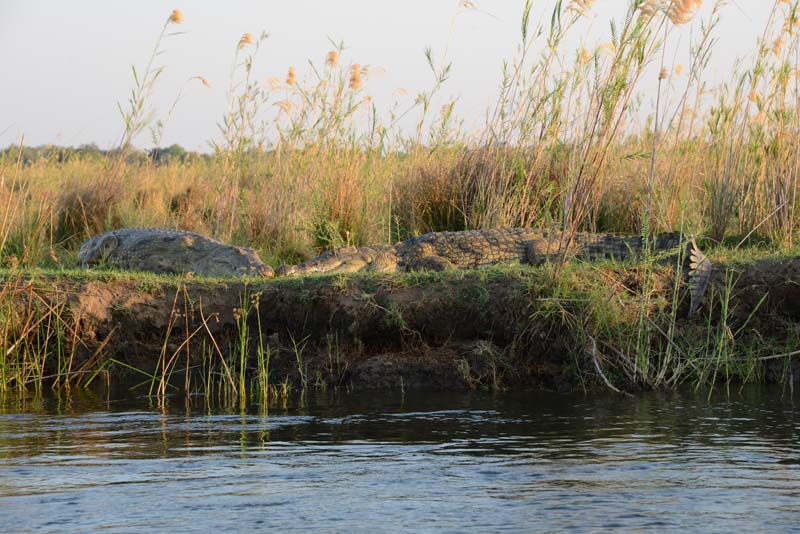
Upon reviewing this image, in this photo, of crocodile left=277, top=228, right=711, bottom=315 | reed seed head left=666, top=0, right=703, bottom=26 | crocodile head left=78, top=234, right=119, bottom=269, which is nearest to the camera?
reed seed head left=666, top=0, right=703, bottom=26

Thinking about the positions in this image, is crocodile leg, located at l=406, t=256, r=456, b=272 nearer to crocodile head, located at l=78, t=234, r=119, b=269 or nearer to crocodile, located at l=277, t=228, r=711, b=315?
crocodile, located at l=277, t=228, r=711, b=315

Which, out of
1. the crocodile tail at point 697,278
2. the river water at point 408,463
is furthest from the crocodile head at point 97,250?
the crocodile tail at point 697,278

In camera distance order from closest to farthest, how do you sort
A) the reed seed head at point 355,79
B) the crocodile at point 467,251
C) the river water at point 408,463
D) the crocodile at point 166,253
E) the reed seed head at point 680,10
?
the river water at point 408,463 → the reed seed head at point 680,10 → the crocodile at point 467,251 → the crocodile at point 166,253 → the reed seed head at point 355,79

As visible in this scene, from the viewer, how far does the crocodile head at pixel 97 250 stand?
28.2 ft

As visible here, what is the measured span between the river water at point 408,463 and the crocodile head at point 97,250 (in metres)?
3.09

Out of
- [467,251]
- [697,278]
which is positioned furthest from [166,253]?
[697,278]

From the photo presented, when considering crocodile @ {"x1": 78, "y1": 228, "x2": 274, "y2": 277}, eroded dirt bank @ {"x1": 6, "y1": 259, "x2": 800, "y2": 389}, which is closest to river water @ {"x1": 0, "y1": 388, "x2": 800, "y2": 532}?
eroded dirt bank @ {"x1": 6, "y1": 259, "x2": 800, "y2": 389}

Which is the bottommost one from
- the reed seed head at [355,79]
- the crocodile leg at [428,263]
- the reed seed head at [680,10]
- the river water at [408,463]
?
the river water at [408,463]

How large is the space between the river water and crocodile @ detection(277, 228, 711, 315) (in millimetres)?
2218

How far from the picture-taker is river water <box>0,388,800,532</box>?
3.21 metres

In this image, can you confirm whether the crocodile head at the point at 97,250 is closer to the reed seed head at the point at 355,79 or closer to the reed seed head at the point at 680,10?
the reed seed head at the point at 355,79

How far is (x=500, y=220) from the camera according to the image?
8.80 metres

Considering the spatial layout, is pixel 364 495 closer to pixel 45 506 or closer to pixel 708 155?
pixel 45 506

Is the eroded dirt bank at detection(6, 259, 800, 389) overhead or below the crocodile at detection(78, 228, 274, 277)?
below
